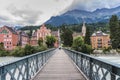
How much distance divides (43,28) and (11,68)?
472 feet

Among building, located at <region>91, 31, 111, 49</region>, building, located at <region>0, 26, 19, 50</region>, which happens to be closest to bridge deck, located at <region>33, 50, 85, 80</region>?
building, located at <region>0, 26, 19, 50</region>

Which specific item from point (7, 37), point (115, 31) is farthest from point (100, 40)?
point (7, 37)

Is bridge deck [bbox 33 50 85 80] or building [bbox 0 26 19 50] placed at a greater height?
building [bbox 0 26 19 50]

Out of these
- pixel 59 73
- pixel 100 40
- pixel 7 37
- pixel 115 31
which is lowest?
pixel 59 73

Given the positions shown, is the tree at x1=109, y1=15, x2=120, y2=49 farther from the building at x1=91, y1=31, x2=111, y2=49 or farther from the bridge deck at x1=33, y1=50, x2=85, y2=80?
the bridge deck at x1=33, y1=50, x2=85, y2=80

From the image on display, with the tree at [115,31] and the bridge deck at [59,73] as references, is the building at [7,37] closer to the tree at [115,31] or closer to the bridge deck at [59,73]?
the tree at [115,31]

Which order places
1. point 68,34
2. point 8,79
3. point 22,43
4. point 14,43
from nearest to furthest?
point 8,79 < point 68,34 < point 14,43 < point 22,43

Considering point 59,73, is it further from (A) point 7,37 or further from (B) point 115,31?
(A) point 7,37

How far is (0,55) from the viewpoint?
112 m

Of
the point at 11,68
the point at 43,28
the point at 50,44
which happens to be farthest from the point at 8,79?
the point at 43,28

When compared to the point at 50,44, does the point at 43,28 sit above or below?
above

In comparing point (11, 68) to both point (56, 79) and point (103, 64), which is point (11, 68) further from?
point (56, 79)

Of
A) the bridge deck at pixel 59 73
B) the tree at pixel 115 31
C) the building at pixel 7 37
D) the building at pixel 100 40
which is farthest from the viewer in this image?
the building at pixel 100 40

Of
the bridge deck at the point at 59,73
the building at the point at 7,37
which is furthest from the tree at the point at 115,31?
the bridge deck at the point at 59,73
